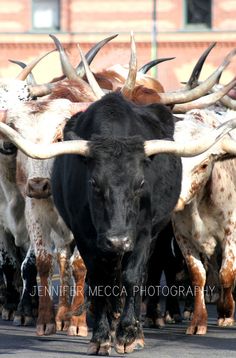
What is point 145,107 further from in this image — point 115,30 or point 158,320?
point 115,30

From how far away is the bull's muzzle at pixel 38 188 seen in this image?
12.8 metres

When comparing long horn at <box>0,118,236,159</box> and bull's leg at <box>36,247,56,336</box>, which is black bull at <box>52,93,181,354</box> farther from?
bull's leg at <box>36,247,56,336</box>

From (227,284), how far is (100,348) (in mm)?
2318

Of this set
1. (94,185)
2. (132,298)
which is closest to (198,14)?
(132,298)

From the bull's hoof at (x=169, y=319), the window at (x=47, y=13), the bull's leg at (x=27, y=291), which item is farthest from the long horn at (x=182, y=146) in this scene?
the window at (x=47, y=13)

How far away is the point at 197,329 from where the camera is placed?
1305cm

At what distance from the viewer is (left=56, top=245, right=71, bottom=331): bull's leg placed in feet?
43.8

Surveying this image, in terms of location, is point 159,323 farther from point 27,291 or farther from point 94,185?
point 94,185

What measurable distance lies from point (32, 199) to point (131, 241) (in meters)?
2.45

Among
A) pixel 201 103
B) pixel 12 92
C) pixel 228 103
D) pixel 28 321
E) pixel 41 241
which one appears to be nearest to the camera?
pixel 41 241

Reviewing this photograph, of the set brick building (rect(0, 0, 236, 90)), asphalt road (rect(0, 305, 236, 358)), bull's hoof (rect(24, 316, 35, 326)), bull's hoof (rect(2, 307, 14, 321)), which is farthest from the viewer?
brick building (rect(0, 0, 236, 90))

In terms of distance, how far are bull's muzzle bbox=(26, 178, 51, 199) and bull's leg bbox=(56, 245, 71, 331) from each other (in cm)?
74

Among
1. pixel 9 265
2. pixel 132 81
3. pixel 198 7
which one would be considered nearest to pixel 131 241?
pixel 132 81

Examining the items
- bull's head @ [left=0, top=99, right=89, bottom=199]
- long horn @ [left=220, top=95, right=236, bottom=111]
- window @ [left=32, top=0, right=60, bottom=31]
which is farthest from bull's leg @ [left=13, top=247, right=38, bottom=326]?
window @ [left=32, top=0, right=60, bottom=31]
